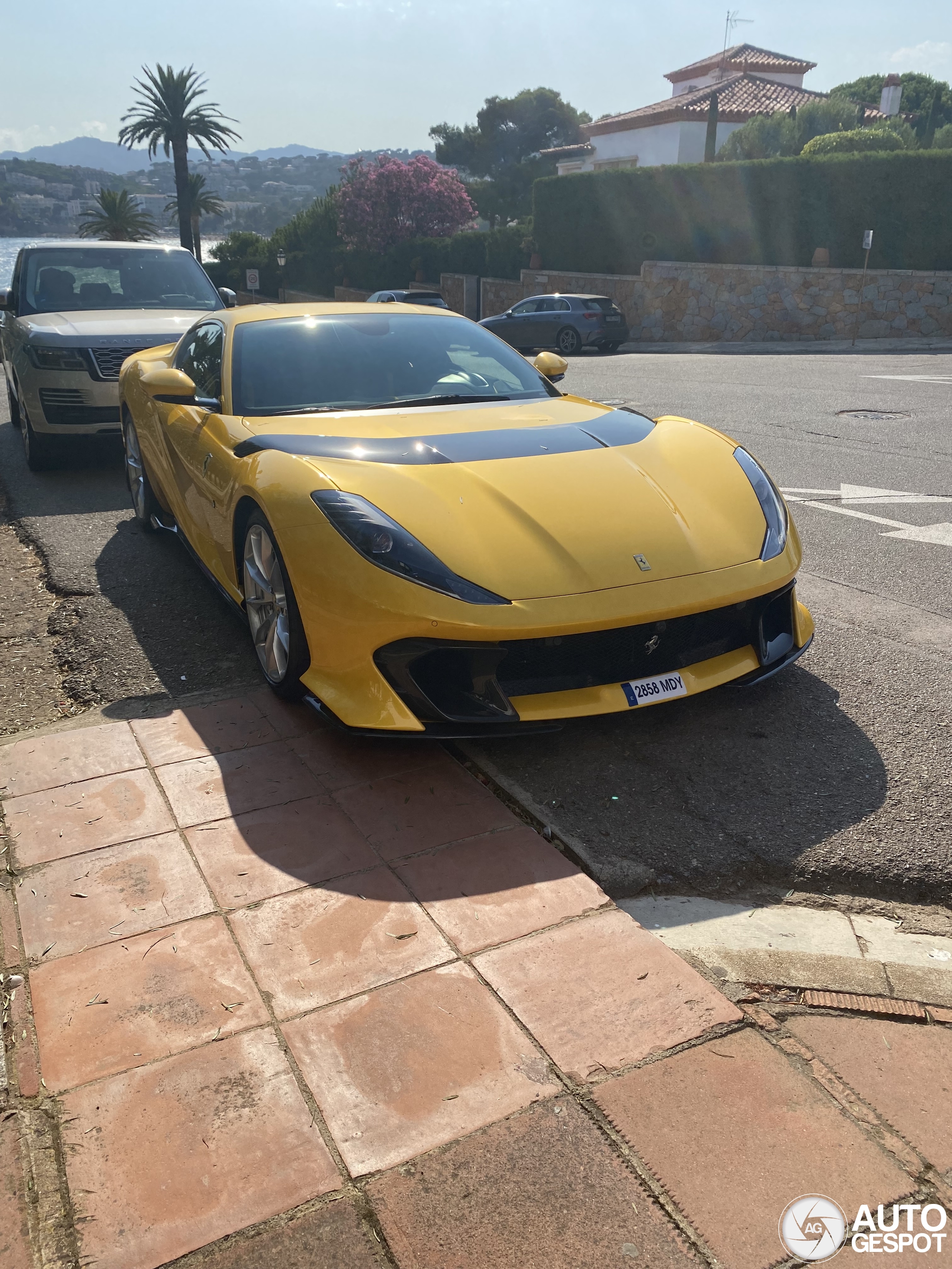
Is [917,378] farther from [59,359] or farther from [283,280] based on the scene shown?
[283,280]

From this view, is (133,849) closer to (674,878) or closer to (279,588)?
(279,588)

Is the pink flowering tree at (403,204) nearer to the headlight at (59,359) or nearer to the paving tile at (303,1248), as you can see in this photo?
the headlight at (59,359)

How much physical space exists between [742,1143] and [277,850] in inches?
58.7

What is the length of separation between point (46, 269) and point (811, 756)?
848 cm

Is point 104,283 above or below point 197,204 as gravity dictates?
below

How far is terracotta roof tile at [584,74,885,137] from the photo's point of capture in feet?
129

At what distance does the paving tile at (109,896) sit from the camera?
2.57 m

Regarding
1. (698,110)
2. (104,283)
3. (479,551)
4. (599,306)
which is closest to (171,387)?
(479,551)

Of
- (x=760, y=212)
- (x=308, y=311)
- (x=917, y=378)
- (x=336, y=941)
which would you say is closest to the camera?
(x=336, y=941)

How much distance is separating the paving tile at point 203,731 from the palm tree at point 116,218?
2141 inches

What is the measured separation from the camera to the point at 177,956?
248 centimetres

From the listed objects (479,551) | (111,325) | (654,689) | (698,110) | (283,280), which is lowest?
(654,689)

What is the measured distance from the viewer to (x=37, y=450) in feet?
26.8

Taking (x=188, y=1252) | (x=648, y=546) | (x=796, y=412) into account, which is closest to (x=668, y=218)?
(x=796, y=412)
